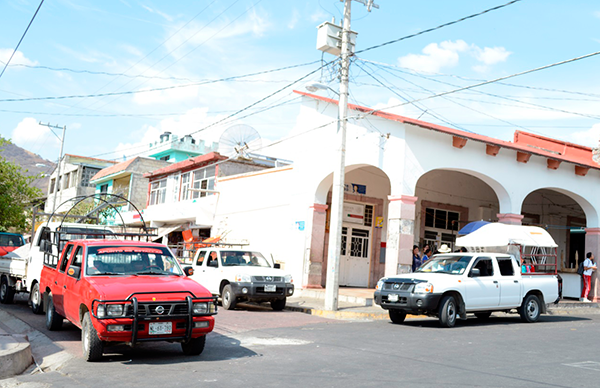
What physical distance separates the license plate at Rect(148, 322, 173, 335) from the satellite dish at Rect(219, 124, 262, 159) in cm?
2027

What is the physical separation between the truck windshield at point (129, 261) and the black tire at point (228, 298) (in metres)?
5.94

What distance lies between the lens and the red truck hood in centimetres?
783

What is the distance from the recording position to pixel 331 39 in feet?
53.1

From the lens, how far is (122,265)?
9133mm

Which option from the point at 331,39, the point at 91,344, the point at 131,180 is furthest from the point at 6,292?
the point at 131,180

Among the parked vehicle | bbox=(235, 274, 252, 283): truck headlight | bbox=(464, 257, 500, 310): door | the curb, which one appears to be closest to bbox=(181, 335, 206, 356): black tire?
the curb

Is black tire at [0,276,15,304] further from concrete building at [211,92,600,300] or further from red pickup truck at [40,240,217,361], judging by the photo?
concrete building at [211,92,600,300]

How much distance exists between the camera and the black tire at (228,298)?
15.3 metres

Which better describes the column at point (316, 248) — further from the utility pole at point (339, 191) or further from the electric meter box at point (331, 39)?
the electric meter box at point (331, 39)

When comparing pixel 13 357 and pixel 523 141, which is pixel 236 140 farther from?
pixel 13 357

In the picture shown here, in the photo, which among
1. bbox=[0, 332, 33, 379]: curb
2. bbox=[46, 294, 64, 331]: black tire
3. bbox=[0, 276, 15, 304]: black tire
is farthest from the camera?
bbox=[0, 276, 15, 304]: black tire

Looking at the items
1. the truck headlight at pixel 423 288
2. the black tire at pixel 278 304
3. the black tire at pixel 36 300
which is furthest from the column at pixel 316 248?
the black tire at pixel 36 300

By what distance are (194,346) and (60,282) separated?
118 inches

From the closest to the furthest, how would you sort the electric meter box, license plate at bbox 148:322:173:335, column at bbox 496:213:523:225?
1. license plate at bbox 148:322:173:335
2. the electric meter box
3. column at bbox 496:213:523:225
